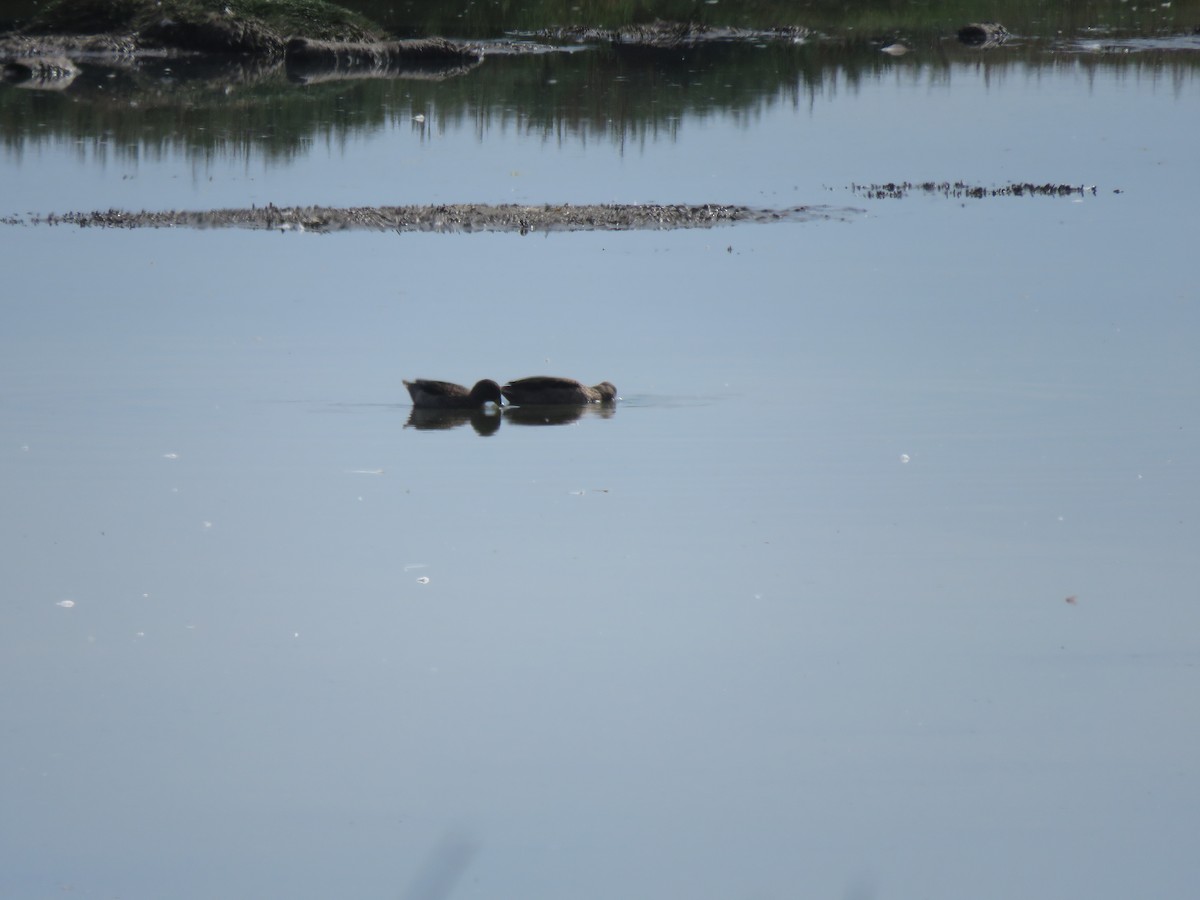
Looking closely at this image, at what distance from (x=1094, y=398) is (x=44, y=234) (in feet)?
30.1

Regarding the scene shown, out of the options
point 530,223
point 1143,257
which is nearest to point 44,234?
point 530,223

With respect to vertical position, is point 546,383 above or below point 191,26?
below

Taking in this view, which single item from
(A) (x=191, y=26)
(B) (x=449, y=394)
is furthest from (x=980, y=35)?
(B) (x=449, y=394)

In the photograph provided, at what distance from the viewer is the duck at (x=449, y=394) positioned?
1027cm

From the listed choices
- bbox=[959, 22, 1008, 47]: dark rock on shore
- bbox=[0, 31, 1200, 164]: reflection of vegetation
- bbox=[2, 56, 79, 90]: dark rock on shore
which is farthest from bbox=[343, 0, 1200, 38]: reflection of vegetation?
bbox=[2, 56, 79, 90]: dark rock on shore

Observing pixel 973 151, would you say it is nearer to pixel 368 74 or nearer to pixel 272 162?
pixel 272 162

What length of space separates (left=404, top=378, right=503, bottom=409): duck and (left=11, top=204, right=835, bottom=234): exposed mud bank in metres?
5.78

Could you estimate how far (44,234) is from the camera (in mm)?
16016

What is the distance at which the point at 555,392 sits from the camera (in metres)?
10.3

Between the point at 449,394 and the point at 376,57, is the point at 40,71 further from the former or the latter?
the point at 449,394

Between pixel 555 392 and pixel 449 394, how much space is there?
1.80 ft

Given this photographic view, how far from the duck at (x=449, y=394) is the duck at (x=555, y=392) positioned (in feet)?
0.35

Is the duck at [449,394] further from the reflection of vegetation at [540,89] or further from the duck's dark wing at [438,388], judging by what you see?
the reflection of vegetation at [540,89]

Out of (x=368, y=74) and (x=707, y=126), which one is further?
(x=368, y=74)
